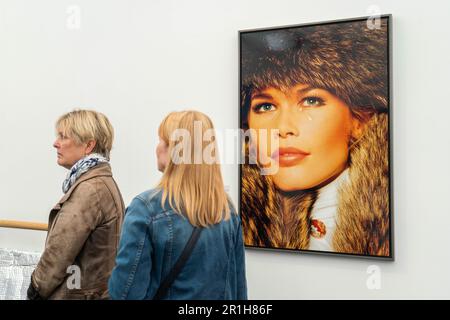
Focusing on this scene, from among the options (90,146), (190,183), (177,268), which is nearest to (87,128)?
(90,146)

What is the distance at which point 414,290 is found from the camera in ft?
8.17

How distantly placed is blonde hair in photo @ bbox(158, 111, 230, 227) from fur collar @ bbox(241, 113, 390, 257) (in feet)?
3.32

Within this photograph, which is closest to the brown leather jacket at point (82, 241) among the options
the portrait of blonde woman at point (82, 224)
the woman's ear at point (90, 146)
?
the portrait of blonde woman at point (82, 224)

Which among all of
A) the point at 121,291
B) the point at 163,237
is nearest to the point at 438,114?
the point at 163,237

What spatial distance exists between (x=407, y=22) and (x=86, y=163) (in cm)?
148

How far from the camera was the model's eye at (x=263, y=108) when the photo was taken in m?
2.76

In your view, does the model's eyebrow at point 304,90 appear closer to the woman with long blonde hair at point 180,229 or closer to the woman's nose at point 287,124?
the woman's nose at point 287,124

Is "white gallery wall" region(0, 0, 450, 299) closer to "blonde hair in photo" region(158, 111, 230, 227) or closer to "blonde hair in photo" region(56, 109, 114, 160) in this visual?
"blonde hair in photo" region(56, 109, 114, 160)

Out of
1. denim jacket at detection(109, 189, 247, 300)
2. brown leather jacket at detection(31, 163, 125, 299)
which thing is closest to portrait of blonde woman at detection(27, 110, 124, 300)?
brown leather jacket at detection(31, 163, 125, 299)

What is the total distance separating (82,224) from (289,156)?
42.4 inches

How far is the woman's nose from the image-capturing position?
Result: 8.87 feet

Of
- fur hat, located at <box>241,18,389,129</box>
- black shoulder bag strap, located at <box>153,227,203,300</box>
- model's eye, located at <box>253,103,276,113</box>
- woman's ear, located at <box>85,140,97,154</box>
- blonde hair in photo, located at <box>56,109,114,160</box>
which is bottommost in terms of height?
black shoulder bag strap, located at <box>153,227,203,300</box>

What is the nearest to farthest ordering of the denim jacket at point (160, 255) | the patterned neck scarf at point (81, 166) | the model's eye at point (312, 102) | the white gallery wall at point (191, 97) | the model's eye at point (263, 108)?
the denim jacket at point (160, 255), the patterned neck scarf at point (81, 166), the white gallery wall at point (191, 97), the model's eye at point (312, 102), the model's eye at point (263, 108)

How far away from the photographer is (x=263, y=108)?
9.12 feet
